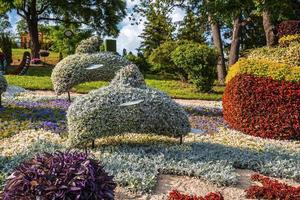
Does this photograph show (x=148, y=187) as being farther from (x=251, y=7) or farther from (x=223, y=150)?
(x=251, y=7)

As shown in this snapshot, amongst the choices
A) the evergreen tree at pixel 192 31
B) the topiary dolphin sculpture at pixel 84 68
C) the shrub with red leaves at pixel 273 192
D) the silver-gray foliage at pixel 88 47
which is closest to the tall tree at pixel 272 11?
the topiary dolphin sculpture at pixel 84 68

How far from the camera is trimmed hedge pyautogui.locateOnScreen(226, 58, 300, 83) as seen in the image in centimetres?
1377

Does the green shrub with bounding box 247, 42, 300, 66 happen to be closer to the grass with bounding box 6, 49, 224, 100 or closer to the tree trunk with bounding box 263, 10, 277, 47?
the grass with bounding box 6, 49, 224, 100

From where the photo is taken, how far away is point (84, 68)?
1644 centimetres

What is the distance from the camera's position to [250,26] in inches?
1761

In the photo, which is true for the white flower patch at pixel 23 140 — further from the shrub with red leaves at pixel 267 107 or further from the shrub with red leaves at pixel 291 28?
the shrub with red leaves at pixel 291 28

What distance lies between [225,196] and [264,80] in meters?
6.34

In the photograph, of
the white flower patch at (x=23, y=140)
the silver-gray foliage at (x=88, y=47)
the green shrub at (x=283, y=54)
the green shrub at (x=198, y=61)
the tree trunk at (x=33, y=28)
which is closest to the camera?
the white flower patch at (x=23, y=140)

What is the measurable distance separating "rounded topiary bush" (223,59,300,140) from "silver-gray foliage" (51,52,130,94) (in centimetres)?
433

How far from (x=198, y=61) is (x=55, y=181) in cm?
1754

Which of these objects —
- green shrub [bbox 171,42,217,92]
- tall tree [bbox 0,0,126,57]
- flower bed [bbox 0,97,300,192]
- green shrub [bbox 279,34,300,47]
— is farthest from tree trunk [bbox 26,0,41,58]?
flower bed [bbox 0,97,300,192]

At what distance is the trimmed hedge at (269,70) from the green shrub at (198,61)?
801 centimetres

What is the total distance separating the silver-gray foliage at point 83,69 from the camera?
16.5 m

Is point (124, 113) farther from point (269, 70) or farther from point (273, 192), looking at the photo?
point (269, 70)
